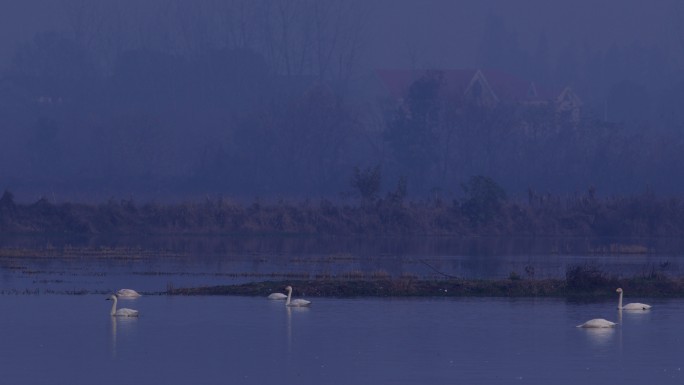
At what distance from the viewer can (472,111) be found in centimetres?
9544

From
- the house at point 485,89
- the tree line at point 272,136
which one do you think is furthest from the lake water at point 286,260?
the house at point 485,89

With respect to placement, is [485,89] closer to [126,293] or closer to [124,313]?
[126,293]

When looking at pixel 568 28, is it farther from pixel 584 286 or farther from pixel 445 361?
pixel 445 361

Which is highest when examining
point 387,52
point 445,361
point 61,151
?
point 387,52

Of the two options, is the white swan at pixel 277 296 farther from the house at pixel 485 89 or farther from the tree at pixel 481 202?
the house at pixel 485 89

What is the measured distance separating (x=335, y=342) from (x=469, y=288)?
9907 mm

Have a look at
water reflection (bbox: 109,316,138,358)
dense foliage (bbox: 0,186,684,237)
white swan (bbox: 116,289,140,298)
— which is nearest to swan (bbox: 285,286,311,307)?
white swan (bbox: 116,289,140,298)

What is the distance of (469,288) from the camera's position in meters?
38.3

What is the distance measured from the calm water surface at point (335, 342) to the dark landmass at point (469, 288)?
2.90 ft

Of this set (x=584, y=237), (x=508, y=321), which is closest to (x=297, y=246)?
(x=584, y=237)

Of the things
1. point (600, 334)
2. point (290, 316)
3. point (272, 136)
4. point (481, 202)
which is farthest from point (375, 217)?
point (600, 334)

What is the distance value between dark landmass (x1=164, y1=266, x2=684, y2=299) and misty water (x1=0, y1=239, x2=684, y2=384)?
0.58m

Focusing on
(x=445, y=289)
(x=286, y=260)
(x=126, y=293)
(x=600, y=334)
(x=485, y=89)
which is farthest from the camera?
(x=485, y=89)

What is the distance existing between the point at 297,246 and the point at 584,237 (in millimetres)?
16022
